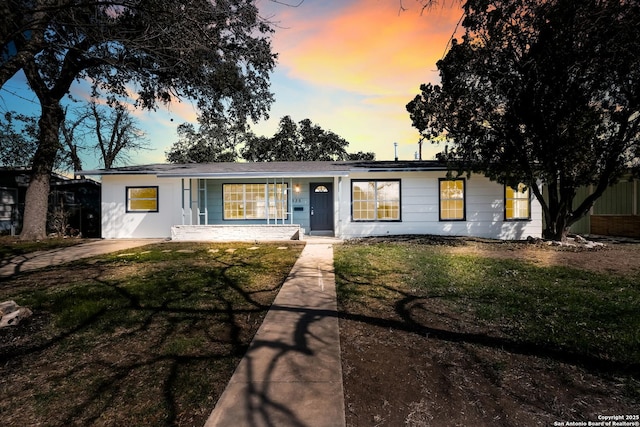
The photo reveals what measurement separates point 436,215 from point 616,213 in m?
9.27

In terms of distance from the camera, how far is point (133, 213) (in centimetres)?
1410

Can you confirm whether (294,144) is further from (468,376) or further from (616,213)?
(468,376)

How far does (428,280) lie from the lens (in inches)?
247

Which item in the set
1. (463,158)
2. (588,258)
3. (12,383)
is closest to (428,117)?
(463,158)

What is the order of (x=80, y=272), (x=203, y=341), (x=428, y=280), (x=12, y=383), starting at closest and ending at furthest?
(x=12, y=383) < (x=203, y=341) < (x=428, y=280) < (x=80, y=272)

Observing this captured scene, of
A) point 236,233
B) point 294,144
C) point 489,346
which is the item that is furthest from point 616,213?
point 294,144

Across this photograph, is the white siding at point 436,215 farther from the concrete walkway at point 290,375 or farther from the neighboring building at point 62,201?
the neighboring building at point 62,201

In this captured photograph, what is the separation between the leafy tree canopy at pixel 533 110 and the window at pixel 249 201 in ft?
24.7

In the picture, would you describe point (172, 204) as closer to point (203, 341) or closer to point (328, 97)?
point (328, 97)

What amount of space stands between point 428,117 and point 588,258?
6.69m

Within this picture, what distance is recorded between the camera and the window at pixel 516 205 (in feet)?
43.7

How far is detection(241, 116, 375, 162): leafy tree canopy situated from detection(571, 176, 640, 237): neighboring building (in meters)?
28.2

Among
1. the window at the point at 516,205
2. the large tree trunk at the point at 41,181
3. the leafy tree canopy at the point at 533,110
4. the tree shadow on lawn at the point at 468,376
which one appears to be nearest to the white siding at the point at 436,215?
the window at the point at 516,205

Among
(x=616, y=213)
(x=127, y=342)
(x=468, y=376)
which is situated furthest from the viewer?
(x=616, y=213)
